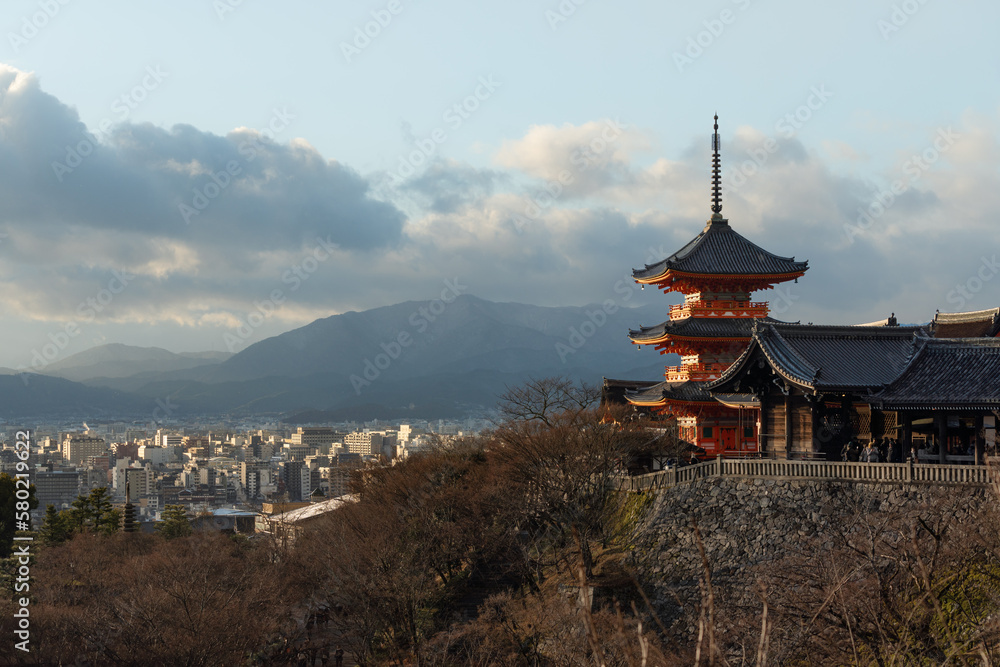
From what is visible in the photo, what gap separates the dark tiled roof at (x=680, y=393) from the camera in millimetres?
37219

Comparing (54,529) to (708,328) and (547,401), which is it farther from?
(708,328)

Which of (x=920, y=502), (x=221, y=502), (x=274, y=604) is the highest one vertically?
(x=920, y=502)

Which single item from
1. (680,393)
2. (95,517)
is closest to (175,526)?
(95,517)

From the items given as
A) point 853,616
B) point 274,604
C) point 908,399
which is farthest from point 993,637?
point 274,604

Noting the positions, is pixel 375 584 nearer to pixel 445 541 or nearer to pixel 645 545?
pixel 445 541

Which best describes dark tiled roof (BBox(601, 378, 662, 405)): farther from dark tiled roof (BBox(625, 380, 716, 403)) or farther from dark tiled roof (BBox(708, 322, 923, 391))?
dark tiled roof (BBox(708, 322, 923, 391))

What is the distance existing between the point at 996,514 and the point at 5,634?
2636cm

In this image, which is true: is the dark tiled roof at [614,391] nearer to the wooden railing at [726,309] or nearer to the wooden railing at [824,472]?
the wooden railing at [726,309]

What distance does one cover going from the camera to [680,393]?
123 ft

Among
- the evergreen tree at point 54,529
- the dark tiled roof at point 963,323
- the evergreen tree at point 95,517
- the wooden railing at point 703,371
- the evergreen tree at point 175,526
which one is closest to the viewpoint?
the dark tiled roof at point 963,323

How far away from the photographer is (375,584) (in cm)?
2783

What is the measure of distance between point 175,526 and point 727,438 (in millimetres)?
34474

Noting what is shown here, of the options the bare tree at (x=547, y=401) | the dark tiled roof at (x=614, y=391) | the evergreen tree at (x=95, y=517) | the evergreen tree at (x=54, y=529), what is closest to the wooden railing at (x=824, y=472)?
the bare tree at (x=547, y=401)

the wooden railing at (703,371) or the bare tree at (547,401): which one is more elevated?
the wooden railing at (703,371)
